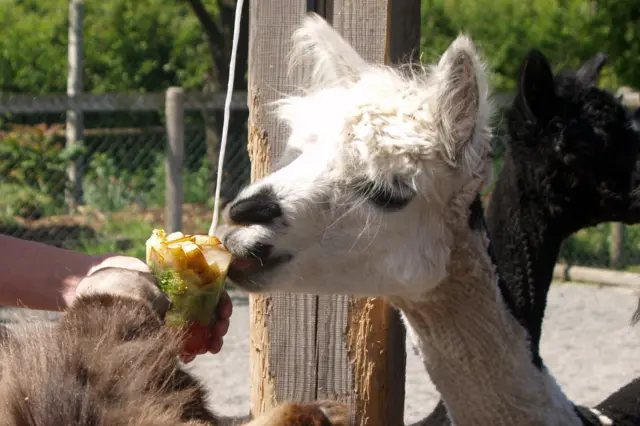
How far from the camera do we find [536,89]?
3.40 m

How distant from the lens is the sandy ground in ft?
17.7

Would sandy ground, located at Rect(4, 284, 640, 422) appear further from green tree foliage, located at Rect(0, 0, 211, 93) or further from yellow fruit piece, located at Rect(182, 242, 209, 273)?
green tree foliage, located at Rect(0, 0, 211, 93)

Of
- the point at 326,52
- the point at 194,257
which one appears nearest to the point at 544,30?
the point at 326,52

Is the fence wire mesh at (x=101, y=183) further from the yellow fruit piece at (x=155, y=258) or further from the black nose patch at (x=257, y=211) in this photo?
the yellow fruit piece at (x=155, y=258)

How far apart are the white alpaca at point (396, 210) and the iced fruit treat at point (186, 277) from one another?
A: 18 centimetres

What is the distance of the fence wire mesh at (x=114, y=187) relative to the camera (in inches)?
A: 340

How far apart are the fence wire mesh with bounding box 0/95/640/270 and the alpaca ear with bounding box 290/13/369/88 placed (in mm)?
6272

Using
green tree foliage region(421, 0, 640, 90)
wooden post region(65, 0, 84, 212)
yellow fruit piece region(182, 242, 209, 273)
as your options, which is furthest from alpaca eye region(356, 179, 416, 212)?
green tree foliage region(421, 0, 640, 90)

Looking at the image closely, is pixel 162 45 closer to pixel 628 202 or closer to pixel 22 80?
pixel 22 80

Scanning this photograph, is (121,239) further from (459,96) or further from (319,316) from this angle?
(459,96)

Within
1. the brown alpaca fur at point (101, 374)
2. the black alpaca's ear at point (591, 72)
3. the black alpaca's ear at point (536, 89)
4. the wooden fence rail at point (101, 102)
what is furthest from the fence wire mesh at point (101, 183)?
the brown alpaca fur at point (101, 374)

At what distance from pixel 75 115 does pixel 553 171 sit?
6.18 m

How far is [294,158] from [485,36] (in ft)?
39.8

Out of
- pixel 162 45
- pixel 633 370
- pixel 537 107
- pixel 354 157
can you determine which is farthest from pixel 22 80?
pixel 354 157
